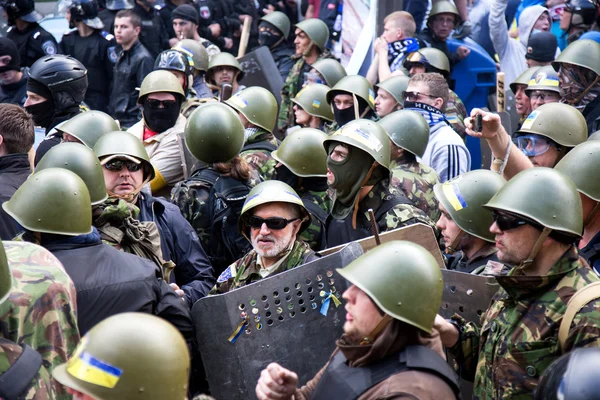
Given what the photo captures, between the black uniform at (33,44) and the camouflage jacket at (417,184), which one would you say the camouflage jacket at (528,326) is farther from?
the black uniform at (33,44)

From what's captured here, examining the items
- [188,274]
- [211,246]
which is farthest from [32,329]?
[211,246]

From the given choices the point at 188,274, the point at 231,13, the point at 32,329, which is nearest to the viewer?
the point at 32,329

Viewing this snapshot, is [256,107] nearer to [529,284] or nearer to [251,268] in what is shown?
[251,268]

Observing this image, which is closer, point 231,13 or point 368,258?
point 368,258

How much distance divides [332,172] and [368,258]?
2.36 m

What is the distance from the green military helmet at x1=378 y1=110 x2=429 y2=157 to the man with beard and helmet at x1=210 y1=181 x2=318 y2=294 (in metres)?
1.91

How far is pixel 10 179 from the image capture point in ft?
19.0

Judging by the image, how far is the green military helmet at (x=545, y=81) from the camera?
8.34 meters

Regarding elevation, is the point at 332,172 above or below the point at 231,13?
above

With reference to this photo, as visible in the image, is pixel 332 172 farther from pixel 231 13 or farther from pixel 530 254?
pixel 231 13

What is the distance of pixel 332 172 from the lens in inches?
223

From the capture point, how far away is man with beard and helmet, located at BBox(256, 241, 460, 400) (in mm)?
→ 3176

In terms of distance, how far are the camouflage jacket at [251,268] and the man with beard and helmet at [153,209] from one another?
23cm

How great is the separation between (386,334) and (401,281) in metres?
0.21
